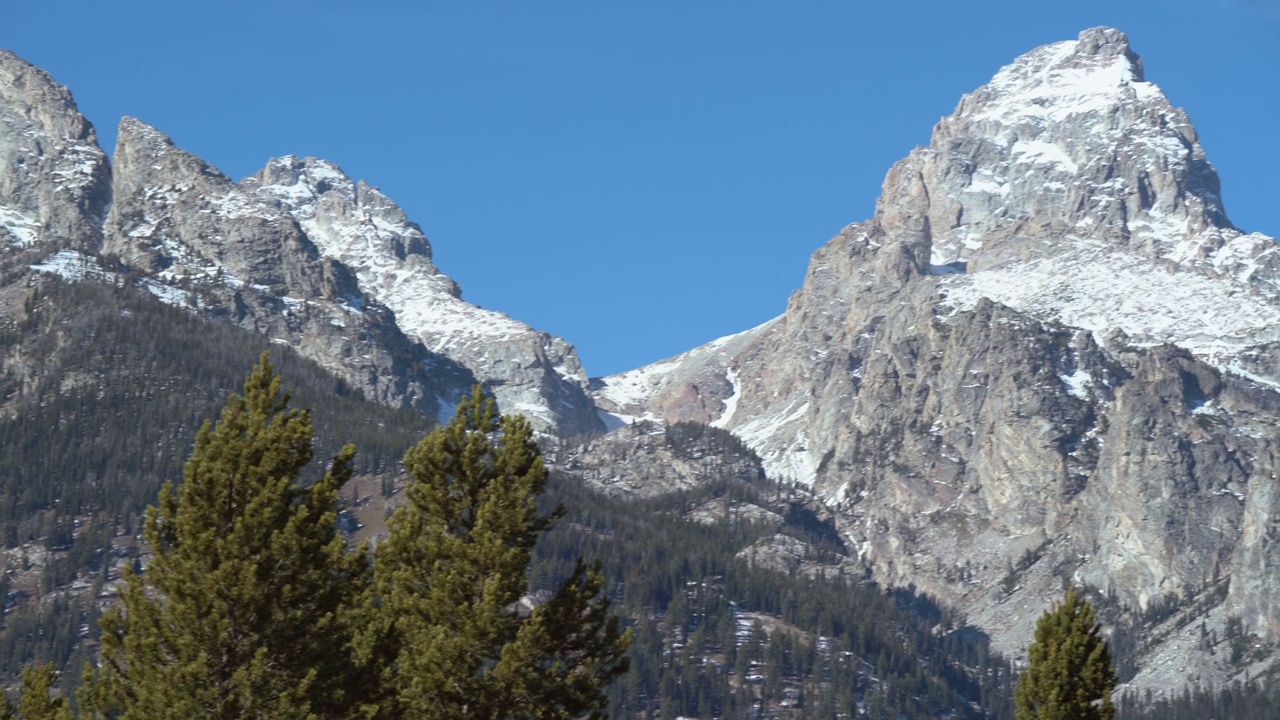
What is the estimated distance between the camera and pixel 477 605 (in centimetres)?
5972

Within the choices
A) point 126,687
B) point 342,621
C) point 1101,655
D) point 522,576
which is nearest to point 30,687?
point 126,687

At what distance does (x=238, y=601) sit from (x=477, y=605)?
1015cm

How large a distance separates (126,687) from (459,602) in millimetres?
11610

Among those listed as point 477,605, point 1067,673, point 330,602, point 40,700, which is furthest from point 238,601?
point 1067,673

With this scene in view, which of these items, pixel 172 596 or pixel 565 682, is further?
pixel 565 682

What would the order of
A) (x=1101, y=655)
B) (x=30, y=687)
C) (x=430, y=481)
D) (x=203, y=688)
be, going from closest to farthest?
(x=203, y=688)
(x=30, y=687)
(x=430, y=481)
(x=1101, y=655)

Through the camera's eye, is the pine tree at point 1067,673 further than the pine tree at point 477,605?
Yes

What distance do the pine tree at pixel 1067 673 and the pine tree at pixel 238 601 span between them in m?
30.7

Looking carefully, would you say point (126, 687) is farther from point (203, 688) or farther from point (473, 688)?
point (473, 688)

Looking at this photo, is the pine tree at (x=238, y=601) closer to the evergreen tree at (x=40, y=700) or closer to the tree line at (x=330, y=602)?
the tree line at (x=330, y=602)

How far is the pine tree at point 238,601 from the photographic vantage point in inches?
2015

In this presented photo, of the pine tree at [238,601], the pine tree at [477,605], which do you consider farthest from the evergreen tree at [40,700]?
the pine tree at [477,605]

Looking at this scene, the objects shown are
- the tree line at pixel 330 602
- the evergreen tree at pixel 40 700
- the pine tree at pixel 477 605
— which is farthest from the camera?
the pine tree at pixel 477 605

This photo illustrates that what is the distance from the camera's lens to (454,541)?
6066 centimetres
